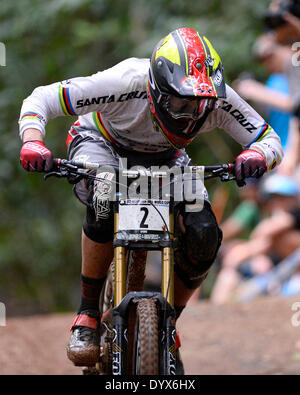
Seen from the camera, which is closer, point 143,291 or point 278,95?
point 143,291

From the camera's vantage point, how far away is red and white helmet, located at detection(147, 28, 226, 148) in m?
3.49

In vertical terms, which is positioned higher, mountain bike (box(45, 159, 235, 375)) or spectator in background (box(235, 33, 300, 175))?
spectator in background (box(235, 33, 300, 175))

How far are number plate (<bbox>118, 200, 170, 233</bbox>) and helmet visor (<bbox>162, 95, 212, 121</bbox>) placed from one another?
481 mm

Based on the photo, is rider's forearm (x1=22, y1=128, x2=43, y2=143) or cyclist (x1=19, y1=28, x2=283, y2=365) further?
rider's forearm (x1=22, y1=128, x2=43, y2=143)

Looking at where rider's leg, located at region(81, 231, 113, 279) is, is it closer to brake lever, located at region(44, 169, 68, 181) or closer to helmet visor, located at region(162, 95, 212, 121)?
brake lever, located at region(44, 169, 68, 181)

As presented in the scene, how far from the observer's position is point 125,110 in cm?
407

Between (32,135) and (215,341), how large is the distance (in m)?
3.91
